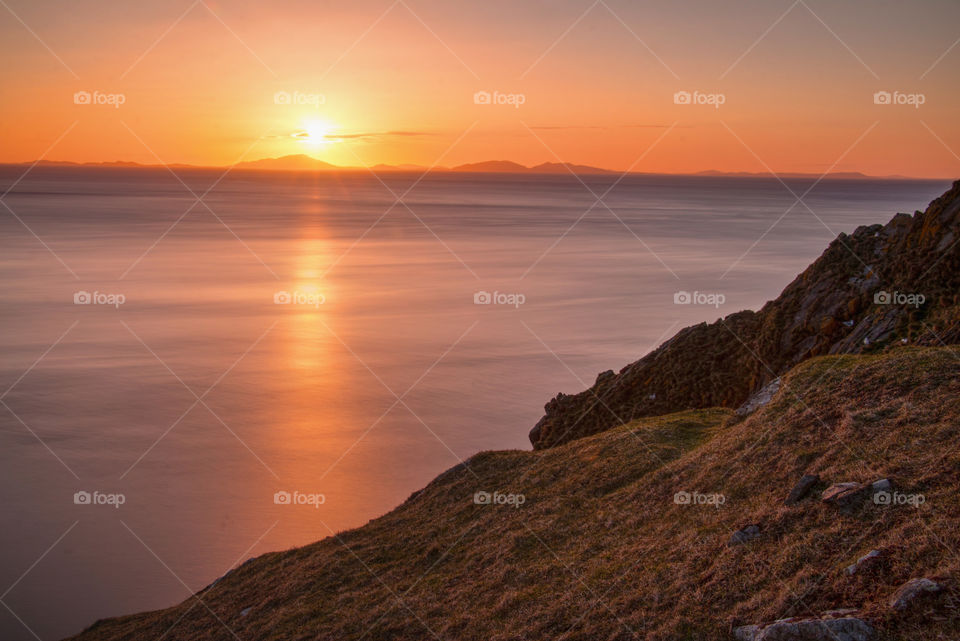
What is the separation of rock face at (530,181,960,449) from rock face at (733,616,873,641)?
46.7 feet

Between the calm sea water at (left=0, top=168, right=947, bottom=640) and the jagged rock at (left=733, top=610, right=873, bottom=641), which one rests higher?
the calm sea water at (left=0, top=168, right=947, bottom=640)

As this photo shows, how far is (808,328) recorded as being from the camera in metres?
26.5

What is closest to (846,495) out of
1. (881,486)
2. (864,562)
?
(881,486)

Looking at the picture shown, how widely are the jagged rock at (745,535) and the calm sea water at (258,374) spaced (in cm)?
1766

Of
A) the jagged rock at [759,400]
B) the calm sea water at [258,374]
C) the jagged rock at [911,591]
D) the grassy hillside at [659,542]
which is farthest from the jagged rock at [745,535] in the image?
the calm sea water at [258,374]

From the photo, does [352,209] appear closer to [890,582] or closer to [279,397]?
[279,397]

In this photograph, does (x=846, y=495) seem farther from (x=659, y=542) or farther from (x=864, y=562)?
(x=659, y=542)

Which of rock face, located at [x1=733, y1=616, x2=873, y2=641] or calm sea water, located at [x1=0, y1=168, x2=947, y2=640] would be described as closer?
rock face, located at [x1=733, y1=616, x2=873, y2=641]

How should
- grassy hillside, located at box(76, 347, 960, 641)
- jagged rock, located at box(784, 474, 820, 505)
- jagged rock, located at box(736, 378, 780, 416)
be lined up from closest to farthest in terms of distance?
grassy hillside, located at box(76, 347, 960, 641) → jagged rock, located at box(784, 474, 820, 505) → jagged rock, located at box(736, 378, 780, 416)

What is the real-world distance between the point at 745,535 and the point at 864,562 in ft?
7.53

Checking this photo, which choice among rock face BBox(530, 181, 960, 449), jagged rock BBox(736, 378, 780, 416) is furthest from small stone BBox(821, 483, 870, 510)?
rock face BBox(530, 181, 960, 449)

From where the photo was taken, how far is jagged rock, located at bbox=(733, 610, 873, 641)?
9.28 m

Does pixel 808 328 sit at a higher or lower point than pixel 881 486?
higher

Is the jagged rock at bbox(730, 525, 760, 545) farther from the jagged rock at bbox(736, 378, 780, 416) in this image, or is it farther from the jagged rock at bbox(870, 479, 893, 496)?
the jagged rock at bbox(736, 378, 780, 416)
